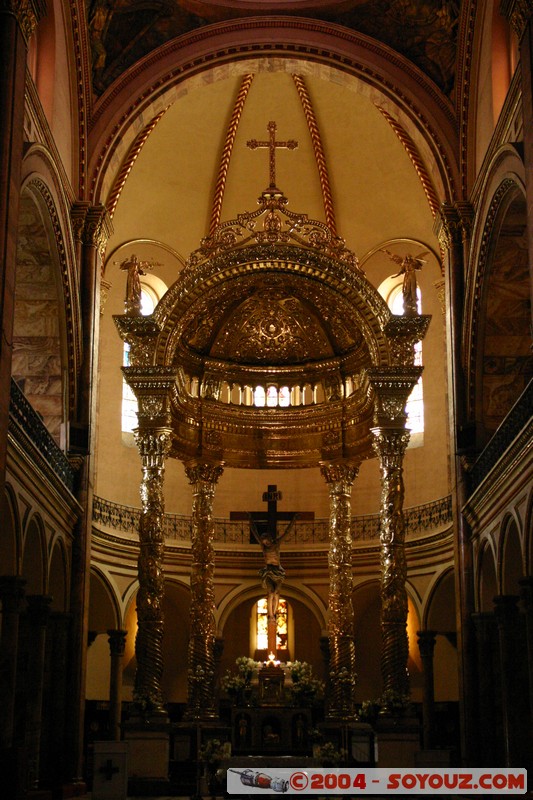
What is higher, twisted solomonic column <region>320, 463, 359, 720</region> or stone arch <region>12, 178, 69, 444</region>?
stone arch <region>12, 178, 69, 444</region>

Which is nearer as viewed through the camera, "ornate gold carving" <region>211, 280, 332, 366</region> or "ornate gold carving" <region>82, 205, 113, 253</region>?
"ornate gold carving" <region>82, 205, 113, 253</region>

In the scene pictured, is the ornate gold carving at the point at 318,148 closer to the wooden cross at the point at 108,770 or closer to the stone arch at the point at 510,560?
the stone arch at the point at 510,560

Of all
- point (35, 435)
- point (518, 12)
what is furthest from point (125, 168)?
point (518, 12)

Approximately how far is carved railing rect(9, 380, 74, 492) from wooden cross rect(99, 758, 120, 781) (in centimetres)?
436

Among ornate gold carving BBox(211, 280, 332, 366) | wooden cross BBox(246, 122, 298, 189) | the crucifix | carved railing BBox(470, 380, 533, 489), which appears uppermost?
wooden cross BBox(246, 122, 298, 189)

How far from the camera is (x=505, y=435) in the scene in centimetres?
1803

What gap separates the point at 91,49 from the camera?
2259 centimetres

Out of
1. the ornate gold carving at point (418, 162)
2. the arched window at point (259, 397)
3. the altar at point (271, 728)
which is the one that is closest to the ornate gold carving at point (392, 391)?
the ornate gold carving at point (418, 162)

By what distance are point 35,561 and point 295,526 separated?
12.1 meters

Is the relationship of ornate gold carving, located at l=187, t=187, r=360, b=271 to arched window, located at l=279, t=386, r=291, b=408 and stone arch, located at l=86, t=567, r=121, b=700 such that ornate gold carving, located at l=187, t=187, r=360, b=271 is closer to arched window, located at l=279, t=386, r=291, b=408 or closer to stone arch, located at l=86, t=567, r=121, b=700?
arched window, located at l=279, t=386, r=291, b=408

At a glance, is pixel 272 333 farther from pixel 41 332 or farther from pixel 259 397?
pixel 41 332

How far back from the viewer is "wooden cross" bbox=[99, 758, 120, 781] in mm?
16438

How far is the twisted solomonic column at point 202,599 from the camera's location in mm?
21641

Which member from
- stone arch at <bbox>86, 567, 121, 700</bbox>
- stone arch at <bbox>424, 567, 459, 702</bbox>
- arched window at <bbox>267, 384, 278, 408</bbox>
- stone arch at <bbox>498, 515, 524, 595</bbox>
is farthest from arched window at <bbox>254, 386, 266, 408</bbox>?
stone arch at <bbox>498, 515, 524, 595</bbox>
